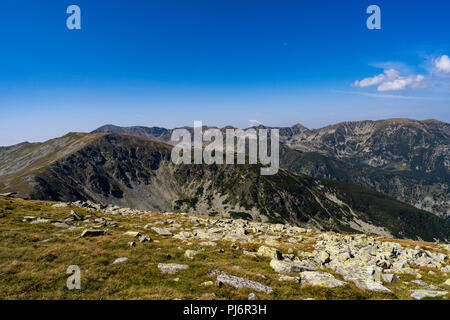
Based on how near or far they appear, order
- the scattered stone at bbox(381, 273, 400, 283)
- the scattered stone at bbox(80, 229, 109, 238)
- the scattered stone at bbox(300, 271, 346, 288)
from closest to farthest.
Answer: the scattered stone at bbox(300, 271, 346, 288) < the scattered stone at bbox(381, 273, 400, 283) < the scattered stone at bbox(80, 229, 109, 238)

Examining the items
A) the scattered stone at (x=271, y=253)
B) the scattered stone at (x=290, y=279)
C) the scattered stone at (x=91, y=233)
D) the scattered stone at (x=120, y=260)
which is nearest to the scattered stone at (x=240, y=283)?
the scattered stone at (x=290, y=279)

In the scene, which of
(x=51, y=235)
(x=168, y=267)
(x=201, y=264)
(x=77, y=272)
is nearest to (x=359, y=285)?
(x=201, y=264)

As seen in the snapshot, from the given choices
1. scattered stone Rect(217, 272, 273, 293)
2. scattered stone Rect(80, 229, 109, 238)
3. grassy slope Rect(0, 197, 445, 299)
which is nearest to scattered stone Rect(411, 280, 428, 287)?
grassy slope Rect(0, 197, 445, 299)

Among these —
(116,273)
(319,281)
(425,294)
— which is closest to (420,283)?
(425,294)

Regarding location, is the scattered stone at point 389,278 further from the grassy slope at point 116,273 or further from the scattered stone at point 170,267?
the scattered stone at point 170,267

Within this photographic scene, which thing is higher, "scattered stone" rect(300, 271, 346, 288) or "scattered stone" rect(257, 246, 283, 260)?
"scattered stone" rect(300, 271, 346, 288)

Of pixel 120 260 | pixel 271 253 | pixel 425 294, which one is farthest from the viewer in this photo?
pixel 271 253

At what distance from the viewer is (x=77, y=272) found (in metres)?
18.6

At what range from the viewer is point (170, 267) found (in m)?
21.5

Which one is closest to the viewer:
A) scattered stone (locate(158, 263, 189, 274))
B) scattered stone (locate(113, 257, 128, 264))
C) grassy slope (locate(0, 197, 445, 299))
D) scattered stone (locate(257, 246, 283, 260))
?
grassy slope (locate(0, 197, 445, 299))

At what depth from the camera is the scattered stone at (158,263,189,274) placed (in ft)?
68.1

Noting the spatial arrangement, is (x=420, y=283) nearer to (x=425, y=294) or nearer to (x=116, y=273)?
(x=425, y=294)

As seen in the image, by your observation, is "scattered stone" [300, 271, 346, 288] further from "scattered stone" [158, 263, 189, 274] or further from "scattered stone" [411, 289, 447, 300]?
"scattered stone" [158, 263, 189, 274]
